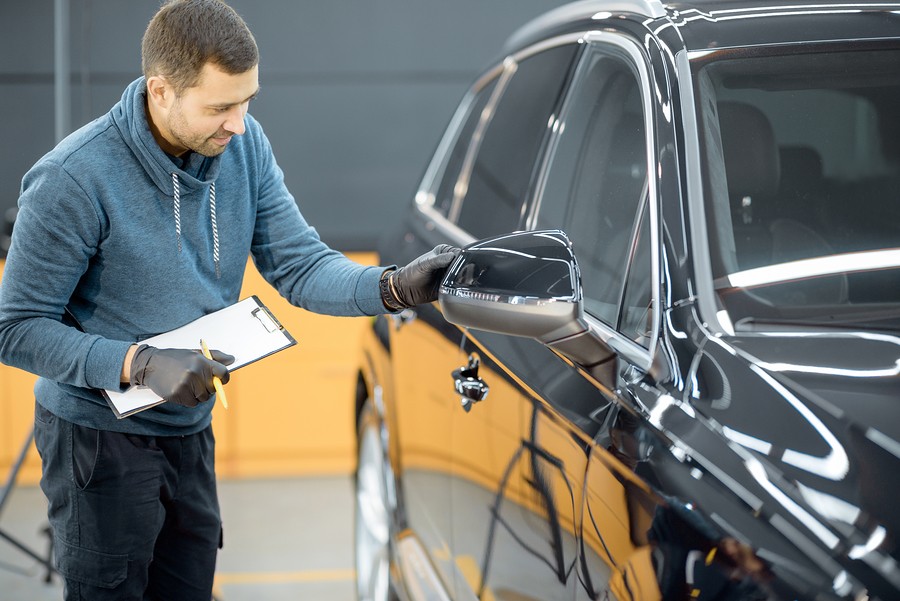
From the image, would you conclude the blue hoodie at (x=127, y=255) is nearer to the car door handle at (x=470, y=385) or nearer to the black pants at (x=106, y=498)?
the black pants at (x=106, y=498)

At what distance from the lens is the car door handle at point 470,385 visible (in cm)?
219

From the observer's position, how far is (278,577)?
12.9 ft

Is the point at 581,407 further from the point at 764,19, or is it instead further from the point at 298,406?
the point at 298,406

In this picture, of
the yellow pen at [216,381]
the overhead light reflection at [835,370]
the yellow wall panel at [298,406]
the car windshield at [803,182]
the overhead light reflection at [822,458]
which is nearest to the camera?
the overhead light reflection at [822,458]

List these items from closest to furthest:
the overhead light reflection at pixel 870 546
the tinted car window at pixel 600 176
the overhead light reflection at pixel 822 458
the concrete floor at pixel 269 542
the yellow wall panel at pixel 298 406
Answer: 1. the overhead light reflection at pixel 870 546
2. the overhead light reflection at pixel 822 458
3. the tinted car window at pixel 600 176
4. the concrete floor at pixel 269 542
5. the yellow wall panel at pixel 298 406

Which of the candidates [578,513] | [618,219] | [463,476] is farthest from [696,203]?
[463,476]

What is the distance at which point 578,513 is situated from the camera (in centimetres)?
167

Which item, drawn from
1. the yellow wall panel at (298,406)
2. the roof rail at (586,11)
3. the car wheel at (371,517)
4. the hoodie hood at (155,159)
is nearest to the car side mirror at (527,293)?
the hoodie hood at (155,159)

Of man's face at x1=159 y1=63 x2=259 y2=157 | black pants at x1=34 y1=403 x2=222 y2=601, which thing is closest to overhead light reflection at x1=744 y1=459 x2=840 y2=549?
man's face at x1=159 y1=63 x2=259 y2=157

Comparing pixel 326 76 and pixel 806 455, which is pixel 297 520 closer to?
pixel 326 76

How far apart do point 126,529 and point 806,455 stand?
4.25ft

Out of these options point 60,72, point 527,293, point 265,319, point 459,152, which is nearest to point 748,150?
point 527,293

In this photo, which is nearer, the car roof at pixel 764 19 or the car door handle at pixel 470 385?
the car roof at pixel 764 19

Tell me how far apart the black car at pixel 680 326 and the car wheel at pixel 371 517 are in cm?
59
